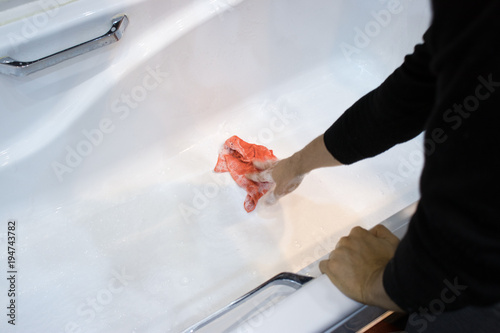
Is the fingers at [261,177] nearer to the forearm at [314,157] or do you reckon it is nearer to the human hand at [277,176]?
the human hand at [277,176]

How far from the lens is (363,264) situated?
0.55m

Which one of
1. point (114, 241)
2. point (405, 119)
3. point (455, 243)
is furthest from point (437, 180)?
point (114, 241)

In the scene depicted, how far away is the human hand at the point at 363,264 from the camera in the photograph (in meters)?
0.51

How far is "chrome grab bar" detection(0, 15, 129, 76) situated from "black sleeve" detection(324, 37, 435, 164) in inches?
21.5

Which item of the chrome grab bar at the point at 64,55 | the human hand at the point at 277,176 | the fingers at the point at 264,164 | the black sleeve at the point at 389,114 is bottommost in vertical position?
the human hand at the point at 277,176

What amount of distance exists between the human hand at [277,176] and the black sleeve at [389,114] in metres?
0.18

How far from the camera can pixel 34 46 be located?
A: 2.42 ft

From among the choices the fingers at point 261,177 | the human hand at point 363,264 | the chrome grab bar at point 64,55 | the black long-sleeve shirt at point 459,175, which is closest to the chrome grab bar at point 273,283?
the human hand at point 363,264

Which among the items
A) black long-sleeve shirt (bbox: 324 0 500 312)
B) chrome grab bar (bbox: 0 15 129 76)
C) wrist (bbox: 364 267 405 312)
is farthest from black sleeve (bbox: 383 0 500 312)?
chrome grab bar (bbox: 0 15 129 76)

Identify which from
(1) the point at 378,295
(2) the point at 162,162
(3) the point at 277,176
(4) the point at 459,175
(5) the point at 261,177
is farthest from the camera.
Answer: (2) the point at 162,162

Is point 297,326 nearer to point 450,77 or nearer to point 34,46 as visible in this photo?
point 450,77

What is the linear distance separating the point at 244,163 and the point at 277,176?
0.19m

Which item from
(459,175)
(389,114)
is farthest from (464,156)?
(389,114)

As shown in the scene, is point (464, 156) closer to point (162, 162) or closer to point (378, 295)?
point (378, 295)
